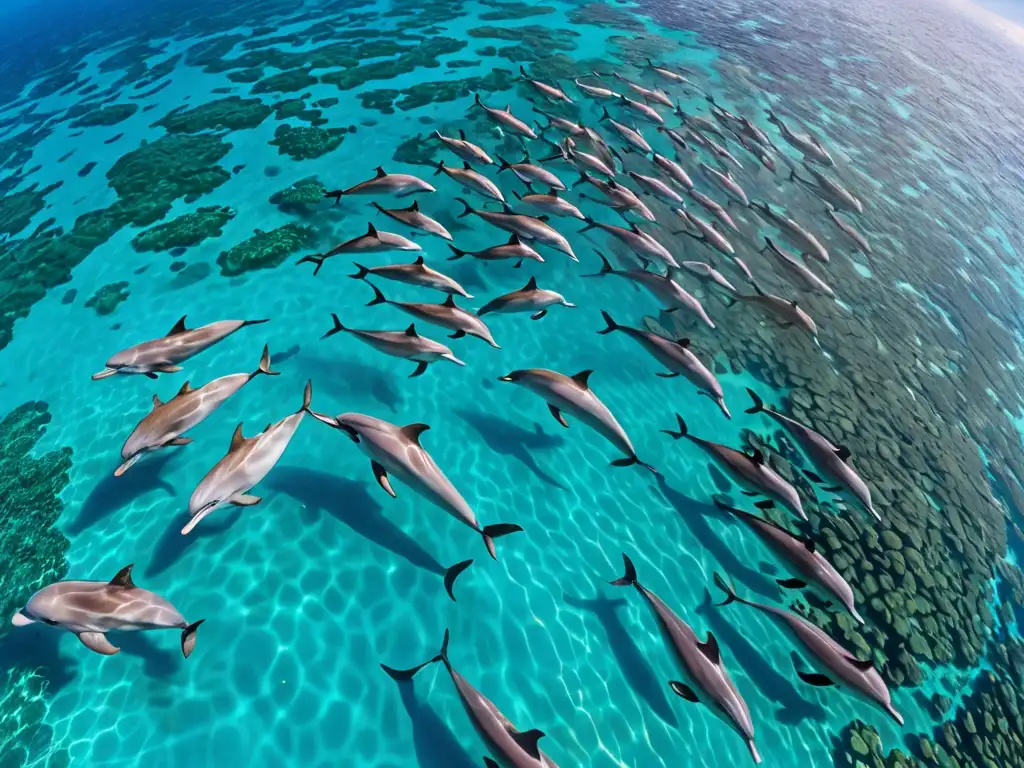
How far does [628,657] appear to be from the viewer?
5945mm

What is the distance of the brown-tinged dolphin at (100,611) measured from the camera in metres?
4.52

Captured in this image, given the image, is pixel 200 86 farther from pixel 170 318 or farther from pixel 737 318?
pixel 737 318

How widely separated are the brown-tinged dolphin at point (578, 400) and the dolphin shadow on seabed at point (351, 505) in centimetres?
238

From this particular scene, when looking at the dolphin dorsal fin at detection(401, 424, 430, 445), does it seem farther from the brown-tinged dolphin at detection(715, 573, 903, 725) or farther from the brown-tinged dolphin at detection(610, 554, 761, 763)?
the brown-tinged dolphin at detection(715, 573, 903, 725)

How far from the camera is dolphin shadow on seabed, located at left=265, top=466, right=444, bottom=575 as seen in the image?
6312 mm

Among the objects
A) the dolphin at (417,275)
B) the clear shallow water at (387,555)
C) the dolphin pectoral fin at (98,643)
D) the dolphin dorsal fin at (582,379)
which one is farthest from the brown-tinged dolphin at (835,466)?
the dolphin pectoral fin at (98,643)

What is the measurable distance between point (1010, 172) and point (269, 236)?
3337 centimetres

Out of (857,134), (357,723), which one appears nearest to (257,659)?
(357,723)

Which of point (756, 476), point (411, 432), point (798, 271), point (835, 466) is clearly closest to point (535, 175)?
point (798, 271)

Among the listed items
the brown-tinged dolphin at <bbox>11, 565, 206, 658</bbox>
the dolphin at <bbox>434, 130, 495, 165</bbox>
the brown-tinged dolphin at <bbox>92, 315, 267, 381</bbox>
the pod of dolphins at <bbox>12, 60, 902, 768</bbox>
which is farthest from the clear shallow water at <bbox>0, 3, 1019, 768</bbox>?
the dolphin at <bbox>434, 130, 495, 165</bbox>

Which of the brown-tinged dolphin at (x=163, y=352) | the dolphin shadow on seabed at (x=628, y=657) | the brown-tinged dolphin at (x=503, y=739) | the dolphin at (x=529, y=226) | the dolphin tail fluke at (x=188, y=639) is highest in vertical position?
the dolphin at (x=529, y=226)

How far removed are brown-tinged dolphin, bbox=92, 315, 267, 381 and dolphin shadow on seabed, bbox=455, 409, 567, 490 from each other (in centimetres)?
352

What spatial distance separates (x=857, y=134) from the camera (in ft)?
70.5

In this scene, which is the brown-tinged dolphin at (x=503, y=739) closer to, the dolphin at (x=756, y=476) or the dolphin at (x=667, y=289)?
the dolphin at (x=756, y=476)
